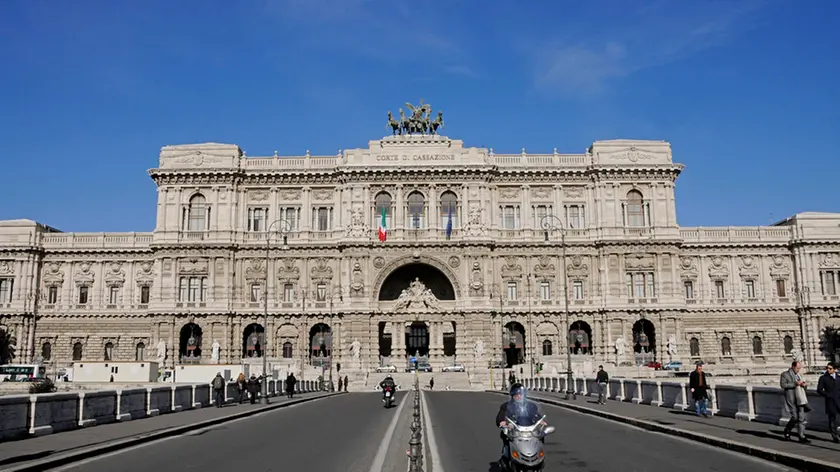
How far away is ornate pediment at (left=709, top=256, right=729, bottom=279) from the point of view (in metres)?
78.5

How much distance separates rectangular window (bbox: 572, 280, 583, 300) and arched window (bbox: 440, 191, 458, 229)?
41.4ft

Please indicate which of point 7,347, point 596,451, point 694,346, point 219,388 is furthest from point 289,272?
point 596,451

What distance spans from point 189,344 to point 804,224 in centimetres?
6050

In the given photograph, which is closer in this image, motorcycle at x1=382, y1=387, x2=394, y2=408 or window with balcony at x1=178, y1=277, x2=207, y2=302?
motorcycle at x1=382, y1=387, x2=394, y2=408

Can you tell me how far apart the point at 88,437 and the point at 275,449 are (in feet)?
19.3

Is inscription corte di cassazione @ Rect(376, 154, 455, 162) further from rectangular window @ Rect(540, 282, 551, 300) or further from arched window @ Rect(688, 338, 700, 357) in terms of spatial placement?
arched window @ Rect(688, 338, 700, 357)

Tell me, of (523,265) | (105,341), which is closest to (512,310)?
(523,265)

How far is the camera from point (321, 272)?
76750mm

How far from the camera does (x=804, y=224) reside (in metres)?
78.5

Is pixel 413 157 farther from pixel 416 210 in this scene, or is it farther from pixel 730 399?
pixel 730 399

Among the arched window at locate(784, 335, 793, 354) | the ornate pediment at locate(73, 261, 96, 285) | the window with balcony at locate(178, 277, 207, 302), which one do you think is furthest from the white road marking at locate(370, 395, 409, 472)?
the ornate pediment at locate(73, 261, 96, 285)

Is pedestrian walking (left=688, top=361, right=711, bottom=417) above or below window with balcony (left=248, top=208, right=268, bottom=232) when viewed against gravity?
below

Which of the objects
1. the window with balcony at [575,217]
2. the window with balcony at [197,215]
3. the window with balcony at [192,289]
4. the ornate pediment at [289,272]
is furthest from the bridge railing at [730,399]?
the window with balcony at [197,215]

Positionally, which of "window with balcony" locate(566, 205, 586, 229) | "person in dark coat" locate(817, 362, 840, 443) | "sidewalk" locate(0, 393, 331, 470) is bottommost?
"sidewalk" locate(0, 393, 331, 470)
